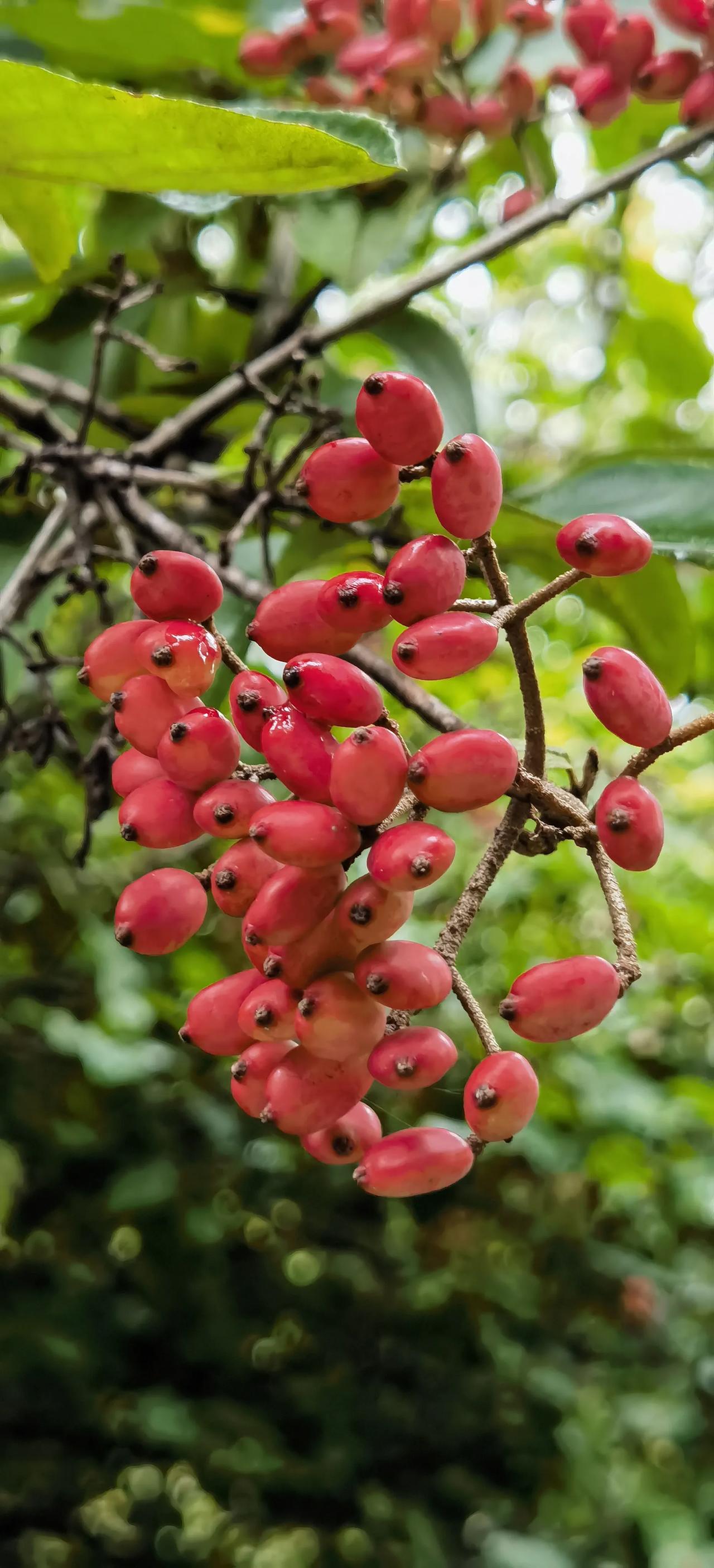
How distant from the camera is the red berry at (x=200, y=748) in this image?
13.4 inches

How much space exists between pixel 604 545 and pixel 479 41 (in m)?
0.69

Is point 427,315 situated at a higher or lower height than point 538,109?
lower

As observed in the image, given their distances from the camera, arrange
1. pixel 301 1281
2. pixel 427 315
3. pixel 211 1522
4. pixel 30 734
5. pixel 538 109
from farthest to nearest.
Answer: pixel 301 1281 → pixel 211 1522 → pixel 538 109 → pixel 427 315 → pixel 30 734

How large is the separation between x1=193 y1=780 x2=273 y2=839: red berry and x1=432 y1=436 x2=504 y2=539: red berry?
100 millimetres

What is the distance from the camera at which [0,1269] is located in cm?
108

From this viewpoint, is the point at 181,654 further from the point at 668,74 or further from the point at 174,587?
the point at 668,74

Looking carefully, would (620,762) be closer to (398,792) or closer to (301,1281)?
(301,1281)

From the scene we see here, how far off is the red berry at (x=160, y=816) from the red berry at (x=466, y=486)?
0.12 meters

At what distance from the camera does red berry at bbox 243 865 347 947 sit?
1.03 ft

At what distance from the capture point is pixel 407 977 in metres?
0.30

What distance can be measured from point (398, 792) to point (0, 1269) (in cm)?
97

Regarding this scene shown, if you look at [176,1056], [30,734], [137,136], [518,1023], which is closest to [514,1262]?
[176,1056]

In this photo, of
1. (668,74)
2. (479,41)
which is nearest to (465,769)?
(668,74)

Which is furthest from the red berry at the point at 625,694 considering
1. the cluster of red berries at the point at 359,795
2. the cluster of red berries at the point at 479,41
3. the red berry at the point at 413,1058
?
the cluster of red berries at the point at 479,41
